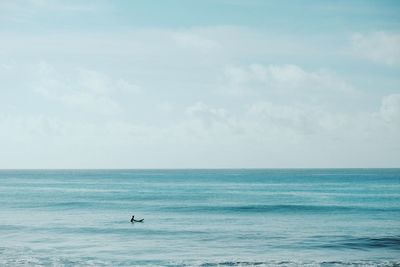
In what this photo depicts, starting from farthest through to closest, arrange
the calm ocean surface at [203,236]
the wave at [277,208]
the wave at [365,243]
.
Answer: the wave at [277,208] → the wave at [365,243] → the calm ocean surface at [203,236]

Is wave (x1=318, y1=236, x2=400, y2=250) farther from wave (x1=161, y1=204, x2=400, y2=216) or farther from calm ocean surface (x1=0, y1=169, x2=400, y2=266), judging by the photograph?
wave (x1=161, y1=204, x2=400, y2=216)

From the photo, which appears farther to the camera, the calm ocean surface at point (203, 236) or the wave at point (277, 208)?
the wave at point (277, 208)

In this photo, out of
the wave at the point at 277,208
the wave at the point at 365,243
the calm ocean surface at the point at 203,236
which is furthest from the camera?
the wave at the point at 277,208

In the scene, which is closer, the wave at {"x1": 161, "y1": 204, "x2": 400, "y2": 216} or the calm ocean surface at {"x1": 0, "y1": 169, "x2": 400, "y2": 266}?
the calm ocean surface at {"x1": 0, "y1": 169, "x2": 400, "y2": 266}

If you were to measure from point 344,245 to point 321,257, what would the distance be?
499 centimetres

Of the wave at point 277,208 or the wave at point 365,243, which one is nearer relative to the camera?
the wave at point 365,243

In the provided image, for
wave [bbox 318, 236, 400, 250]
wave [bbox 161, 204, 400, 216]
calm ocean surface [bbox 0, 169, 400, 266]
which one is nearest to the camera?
calm ocean surface [bbox 0, 169, 400, 266]

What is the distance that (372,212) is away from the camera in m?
58.0

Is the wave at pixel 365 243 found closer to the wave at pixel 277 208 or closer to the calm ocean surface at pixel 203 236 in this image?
the calm ocean surface at pixel 203 236

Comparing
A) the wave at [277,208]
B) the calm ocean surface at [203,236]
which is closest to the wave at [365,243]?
the calm ocean surface at [203,236]

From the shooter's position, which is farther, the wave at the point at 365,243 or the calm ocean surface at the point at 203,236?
the wave at the point at 365,243

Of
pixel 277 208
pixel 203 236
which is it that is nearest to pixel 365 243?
pixel 203 236

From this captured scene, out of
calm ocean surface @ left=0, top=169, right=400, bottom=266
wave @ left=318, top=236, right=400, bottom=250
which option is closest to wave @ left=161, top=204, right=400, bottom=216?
calm ocean surface @ left=0, top=169, right=400, bottom=266

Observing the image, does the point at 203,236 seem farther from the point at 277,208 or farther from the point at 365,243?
the point at 277,208
